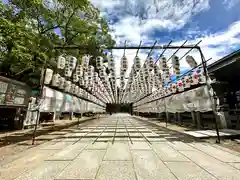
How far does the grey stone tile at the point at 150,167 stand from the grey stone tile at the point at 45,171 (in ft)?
5.99

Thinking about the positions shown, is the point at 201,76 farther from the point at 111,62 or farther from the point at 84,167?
the point at 84,167

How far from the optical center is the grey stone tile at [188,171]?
273cm

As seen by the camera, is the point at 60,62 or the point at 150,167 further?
the point at 60,62

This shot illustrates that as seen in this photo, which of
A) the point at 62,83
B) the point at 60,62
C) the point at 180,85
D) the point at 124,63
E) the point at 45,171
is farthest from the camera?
the point at 180,85

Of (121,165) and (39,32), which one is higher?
A: (39,32)

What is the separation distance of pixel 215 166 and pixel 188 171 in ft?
2.78

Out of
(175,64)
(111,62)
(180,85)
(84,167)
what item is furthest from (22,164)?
(180,85)

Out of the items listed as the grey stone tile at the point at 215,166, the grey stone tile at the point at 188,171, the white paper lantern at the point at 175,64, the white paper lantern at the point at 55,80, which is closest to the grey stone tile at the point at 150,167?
the grey stone tile at the point at 188,171

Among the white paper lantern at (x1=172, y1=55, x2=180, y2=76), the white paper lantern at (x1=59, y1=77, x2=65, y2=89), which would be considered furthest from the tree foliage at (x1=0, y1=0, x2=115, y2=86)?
the white paper lantern at (x1=172, y1=55, x2=180, y2=76)

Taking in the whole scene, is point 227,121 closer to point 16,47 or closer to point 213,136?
point 213,136

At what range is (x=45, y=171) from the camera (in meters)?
2.99

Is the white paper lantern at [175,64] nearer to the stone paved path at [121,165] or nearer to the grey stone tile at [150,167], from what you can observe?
the stone paved path at [121,165]

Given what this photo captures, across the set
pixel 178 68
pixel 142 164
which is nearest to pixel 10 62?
pixel 142 164

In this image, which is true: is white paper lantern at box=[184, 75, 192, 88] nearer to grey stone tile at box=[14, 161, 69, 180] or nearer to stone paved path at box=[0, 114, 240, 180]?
stone paved path at box=[0, 114, 240, 180]
